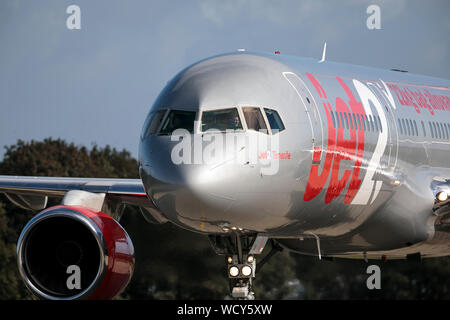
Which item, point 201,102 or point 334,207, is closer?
point 201,102

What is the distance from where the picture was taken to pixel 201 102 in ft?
49.4

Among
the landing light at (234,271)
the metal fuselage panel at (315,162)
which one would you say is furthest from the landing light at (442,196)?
the landing light at (234,271)

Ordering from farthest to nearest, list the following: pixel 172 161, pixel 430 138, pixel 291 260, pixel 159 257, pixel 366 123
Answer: pixel 291 260
pixel 159 257
pixel 430 138
pixel 366 123
pixel 172 161

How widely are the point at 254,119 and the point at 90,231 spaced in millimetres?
4398

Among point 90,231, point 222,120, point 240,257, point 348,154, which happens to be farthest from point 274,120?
point 90,231

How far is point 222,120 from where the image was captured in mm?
14914

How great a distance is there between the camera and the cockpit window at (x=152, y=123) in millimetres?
15258

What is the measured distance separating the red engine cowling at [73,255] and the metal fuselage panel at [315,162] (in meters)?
3.03

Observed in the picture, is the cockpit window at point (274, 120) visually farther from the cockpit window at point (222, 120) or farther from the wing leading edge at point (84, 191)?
the wing leading edge at point (84, 191)

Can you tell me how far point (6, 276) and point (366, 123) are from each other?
25.2 meters

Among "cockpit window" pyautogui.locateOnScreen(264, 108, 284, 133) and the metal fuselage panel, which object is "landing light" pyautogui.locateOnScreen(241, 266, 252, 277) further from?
"cockpit window" pyautogui.locateOnScreen(264, 108, 284, 133)

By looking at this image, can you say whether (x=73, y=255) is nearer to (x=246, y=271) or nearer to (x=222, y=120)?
(x=246, y=271)
